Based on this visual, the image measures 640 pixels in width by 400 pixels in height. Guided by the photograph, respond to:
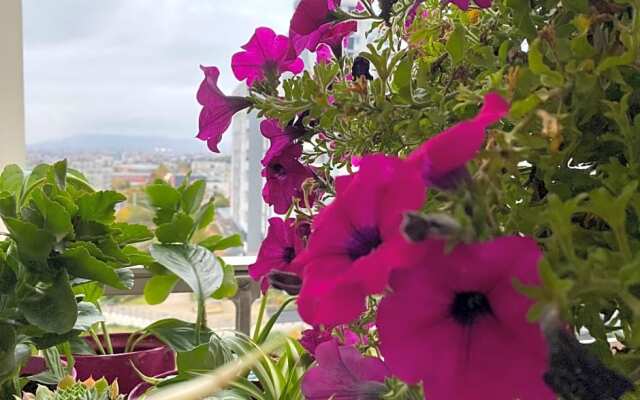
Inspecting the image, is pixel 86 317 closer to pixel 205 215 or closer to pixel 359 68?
pixel 205 215

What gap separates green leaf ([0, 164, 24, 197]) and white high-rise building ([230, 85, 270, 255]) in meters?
0.48

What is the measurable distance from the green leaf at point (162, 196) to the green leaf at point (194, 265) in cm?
7

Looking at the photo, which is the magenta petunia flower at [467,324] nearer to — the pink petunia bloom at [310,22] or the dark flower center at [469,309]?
the dark flower center at [469,309]

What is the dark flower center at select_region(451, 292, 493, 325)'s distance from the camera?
0.72ft

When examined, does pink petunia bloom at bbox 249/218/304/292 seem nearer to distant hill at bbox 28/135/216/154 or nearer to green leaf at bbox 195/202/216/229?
green leaf at bbox 195/202/216/229

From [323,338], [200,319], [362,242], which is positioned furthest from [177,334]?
[362,242]

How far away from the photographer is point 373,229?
0.77 feet

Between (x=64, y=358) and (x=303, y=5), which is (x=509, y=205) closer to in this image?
(x=303, y=5)

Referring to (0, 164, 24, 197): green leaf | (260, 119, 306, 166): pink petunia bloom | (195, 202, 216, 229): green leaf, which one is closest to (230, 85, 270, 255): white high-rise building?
(195, 202, 216, 229): green leaf

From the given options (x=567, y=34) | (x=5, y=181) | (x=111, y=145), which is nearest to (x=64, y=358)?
(x=5, y=181)

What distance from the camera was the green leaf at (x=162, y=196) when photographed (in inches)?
33.9

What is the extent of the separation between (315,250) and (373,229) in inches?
0.9

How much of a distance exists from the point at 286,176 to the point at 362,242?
0.22 meters

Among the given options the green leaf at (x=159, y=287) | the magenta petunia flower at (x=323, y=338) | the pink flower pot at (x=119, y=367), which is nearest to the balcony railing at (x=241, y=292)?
the green leaf at (x=159, y=287)
